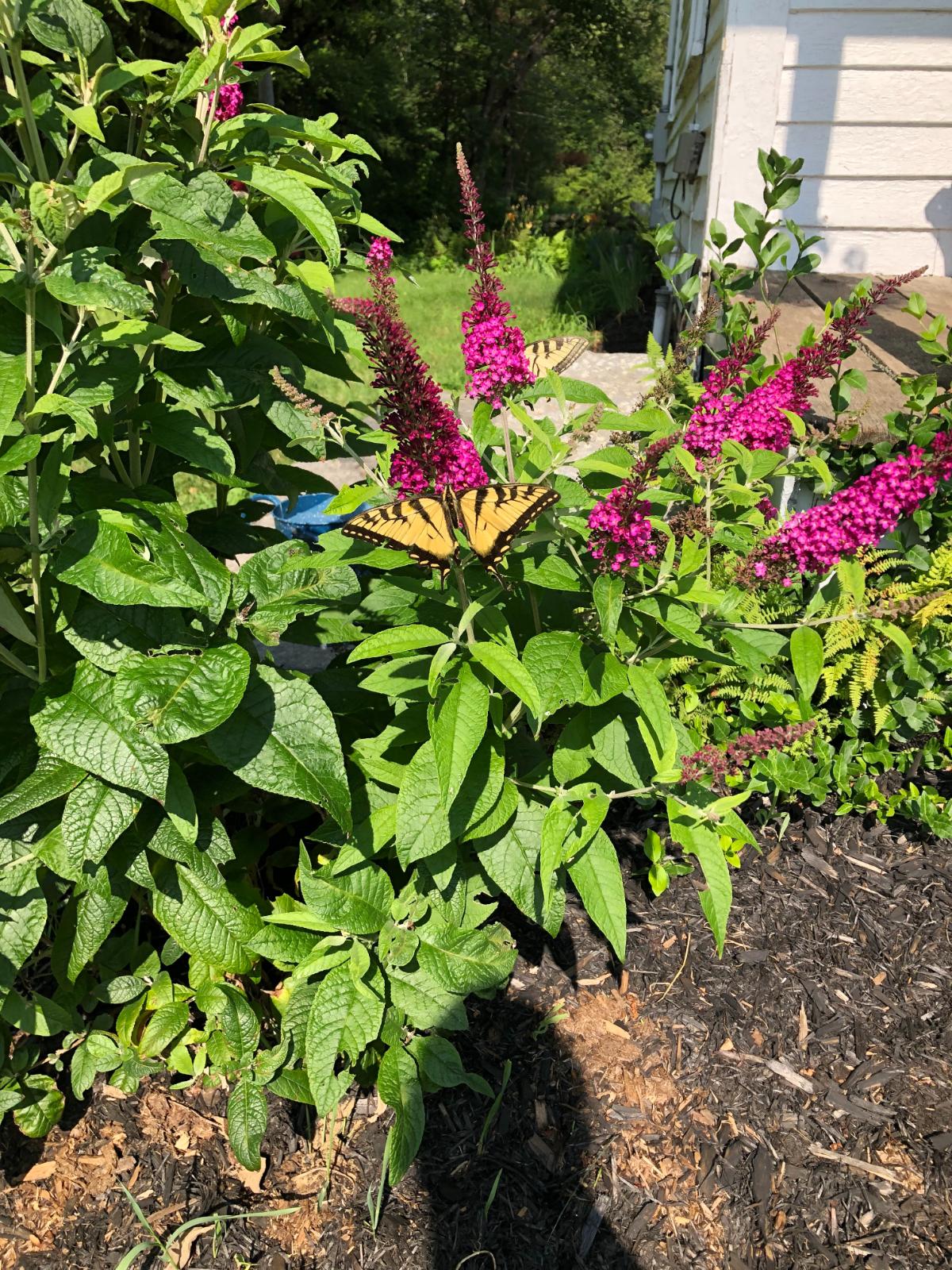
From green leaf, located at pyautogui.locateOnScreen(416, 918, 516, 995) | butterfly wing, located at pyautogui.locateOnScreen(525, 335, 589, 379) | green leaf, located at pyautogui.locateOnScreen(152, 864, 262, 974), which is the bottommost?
green leaf, located at pyautogui.locateOnScreen(416, 918, 516, 995)

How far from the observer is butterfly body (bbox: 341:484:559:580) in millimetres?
1506

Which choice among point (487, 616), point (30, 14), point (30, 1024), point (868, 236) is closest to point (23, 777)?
point (30, 1024)

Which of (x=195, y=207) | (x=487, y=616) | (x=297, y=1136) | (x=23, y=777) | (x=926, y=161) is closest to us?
(x=195, y=207)

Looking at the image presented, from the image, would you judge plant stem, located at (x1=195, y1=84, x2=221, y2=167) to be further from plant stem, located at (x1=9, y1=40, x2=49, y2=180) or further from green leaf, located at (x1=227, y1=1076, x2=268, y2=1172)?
green leaf, located at (x1=227, y1=1076, x2=268, y2=1172)

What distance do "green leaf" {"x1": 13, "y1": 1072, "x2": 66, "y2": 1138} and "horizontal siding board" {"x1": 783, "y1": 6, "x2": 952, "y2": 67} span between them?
5.10 meters

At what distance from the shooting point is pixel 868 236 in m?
→ 4.72

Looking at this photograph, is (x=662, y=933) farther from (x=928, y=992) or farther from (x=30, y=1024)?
(x=30, y=1024)

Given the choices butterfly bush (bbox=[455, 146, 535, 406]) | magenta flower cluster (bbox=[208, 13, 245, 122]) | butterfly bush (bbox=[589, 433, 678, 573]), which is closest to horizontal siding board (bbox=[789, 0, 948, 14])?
butterfly bush (bbox=[455, 146, 535, 406])

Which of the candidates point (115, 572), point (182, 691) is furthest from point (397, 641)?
point (115, 572)

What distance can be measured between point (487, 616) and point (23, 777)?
3.14ft

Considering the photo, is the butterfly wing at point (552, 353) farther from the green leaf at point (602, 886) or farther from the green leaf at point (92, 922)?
the green leaf at point (92, 922)

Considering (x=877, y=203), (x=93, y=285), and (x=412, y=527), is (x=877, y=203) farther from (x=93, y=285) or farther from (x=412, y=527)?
(x=93, y=285)

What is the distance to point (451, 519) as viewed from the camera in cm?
153

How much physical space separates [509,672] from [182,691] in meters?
0.55
